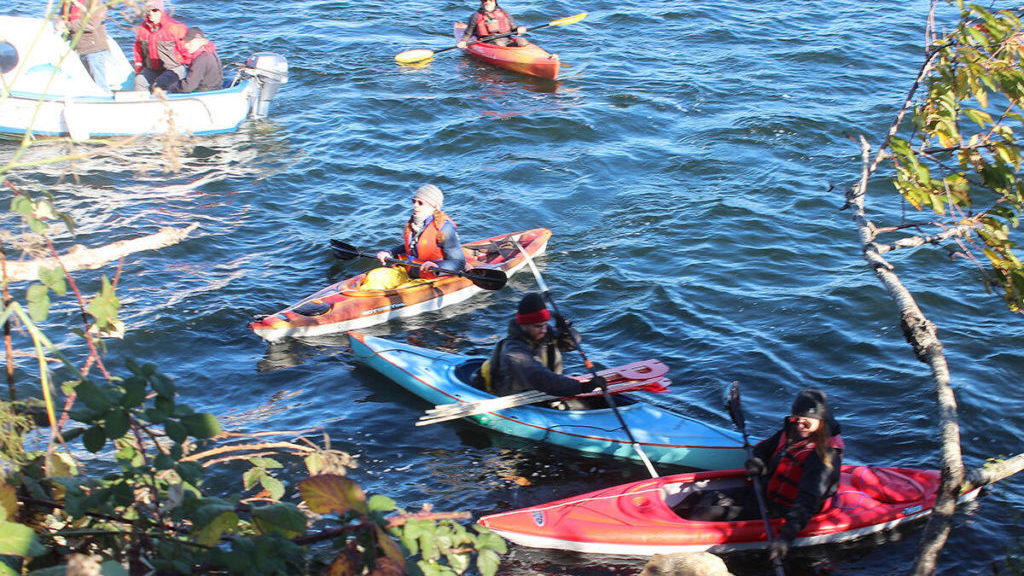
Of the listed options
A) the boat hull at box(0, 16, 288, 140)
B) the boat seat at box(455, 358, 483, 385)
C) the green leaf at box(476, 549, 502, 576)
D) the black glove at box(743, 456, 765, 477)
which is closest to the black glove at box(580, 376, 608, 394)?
the boat seat at box(455, 358, 483, 385)

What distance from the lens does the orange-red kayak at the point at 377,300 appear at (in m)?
8.35

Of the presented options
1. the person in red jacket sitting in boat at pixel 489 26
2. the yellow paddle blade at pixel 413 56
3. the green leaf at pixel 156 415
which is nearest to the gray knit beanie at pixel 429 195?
A: the green leaf at pixel 156 415

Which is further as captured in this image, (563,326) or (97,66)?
(97,66)

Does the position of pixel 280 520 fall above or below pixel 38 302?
below

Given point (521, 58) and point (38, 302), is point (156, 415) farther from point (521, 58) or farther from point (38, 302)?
point (521, 58)

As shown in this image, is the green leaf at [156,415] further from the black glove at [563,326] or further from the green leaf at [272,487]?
the black glove at [563,326]

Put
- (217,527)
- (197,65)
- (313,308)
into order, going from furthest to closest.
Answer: (197,65) → (313,308) → (217,527)

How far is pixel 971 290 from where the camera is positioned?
30.7 feet

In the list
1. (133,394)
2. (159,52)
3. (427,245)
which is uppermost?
(159,52)

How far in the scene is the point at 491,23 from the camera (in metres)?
16.0

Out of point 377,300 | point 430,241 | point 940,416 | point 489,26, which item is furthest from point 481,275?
point 489,26

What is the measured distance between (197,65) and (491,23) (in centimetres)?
567

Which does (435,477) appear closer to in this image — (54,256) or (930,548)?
(930,548)

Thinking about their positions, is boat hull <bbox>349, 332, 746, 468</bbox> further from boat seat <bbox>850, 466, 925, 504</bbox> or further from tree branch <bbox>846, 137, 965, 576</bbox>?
tree branch <bbox>846, 137, 965, 576</bbox>
